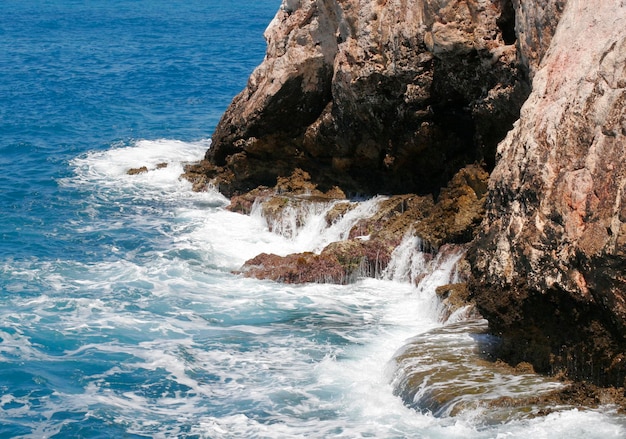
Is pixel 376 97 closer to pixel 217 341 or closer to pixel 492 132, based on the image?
pixel 492 132

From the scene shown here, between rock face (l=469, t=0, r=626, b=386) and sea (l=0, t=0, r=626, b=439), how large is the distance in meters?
0.76

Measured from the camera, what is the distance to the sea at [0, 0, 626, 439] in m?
14.5

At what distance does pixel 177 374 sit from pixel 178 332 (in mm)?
2016

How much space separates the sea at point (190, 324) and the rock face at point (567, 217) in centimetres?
76

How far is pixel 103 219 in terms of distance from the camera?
26.4 metres

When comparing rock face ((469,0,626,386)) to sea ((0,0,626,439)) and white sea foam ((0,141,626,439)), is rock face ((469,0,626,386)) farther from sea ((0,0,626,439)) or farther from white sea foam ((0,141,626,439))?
white sea foam ((0,141,626,439))

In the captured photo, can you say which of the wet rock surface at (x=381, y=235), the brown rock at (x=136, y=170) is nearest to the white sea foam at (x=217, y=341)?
the wet rock surface at (x=381, y=235)

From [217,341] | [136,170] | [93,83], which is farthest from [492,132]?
[93,83]

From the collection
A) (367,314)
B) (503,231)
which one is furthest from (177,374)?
(503,231)

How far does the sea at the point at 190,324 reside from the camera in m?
14.5

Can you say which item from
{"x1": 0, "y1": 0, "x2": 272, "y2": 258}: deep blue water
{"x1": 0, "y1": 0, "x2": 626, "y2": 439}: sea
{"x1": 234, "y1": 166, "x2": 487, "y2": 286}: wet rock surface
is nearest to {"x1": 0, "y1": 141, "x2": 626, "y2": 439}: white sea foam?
{"x1": 0, "y1": 0, "x2": 626, "y2": 439}: sea

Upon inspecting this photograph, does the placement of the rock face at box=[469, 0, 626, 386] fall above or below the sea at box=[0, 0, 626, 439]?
above

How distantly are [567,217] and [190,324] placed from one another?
8482 mm

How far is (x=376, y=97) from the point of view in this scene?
22641mm
